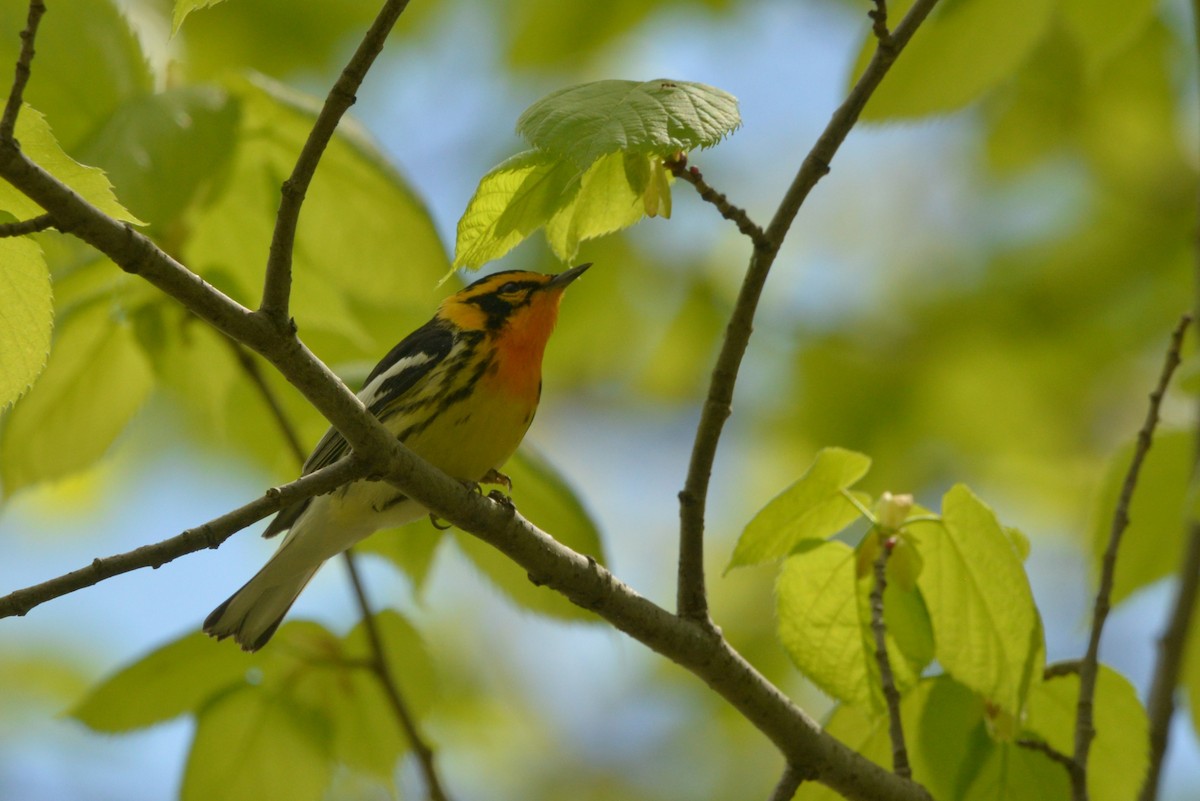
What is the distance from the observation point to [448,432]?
3594 mm

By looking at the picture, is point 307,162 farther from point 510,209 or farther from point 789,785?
point 789,785

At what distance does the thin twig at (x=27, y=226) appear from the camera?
1737 millimetres

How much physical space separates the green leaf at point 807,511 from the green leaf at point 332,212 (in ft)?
3.30

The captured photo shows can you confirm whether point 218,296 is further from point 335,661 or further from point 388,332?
point 388,332

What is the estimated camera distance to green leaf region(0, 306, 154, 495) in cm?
302

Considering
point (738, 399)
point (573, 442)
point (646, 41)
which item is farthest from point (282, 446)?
point (573, 442)

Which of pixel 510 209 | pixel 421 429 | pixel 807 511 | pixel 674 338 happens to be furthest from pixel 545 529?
pixel 674 338

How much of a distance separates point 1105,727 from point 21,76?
2443 millimetres

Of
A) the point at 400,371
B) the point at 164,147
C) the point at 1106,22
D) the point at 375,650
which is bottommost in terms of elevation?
the point at 375,650

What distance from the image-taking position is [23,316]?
189 cm

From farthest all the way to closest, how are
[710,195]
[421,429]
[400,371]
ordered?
[400,371]
[421,429]
[710,195]

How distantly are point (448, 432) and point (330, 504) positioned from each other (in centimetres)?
40

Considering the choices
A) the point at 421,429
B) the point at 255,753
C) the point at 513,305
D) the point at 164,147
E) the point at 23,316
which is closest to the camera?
the point at 23,316

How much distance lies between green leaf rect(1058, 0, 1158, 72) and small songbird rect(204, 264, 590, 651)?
61.6 inches
